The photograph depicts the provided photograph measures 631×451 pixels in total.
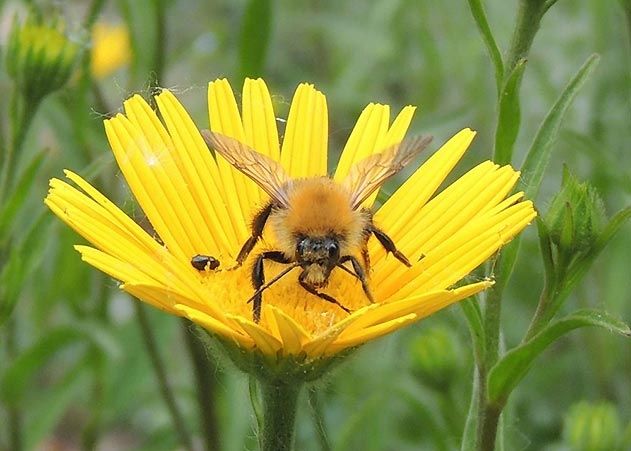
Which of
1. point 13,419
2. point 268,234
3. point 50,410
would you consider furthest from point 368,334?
point 50,410

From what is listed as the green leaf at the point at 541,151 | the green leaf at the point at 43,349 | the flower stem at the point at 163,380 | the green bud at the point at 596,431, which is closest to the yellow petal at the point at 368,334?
the green leaf at the point at 541,151

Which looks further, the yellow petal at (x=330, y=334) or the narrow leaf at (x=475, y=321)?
the narrow leaf at (x=475, y=321)

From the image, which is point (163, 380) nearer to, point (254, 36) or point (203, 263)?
point (254, 36)

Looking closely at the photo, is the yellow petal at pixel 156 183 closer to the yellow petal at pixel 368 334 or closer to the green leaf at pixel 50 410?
the yellow petal at pixel 368 334

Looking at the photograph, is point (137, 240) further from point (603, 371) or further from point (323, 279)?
point (603, 371)

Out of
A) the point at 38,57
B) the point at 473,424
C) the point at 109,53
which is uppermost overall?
the point at 109,53

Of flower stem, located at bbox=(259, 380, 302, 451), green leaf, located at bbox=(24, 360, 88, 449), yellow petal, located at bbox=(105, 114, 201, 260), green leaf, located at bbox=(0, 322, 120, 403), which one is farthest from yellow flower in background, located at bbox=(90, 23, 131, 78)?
flower stem, located at bbox=(259, 380, 302, 451)
